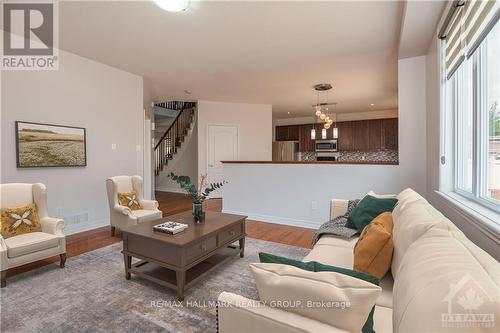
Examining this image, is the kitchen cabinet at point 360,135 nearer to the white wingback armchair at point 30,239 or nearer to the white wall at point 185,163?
the white wall at point 185,163

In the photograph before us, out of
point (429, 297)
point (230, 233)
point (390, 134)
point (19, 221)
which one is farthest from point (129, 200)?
point (390, 134)

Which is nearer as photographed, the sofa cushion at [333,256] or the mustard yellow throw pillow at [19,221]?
the sofa cushion at [333,256]

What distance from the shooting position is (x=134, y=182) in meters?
4.04

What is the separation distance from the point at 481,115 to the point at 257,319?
1.97 m

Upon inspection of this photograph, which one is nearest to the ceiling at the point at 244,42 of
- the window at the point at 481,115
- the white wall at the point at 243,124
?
the window at the point at 481,115

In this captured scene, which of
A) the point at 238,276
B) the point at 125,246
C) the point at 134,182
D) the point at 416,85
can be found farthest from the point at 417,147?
the point at 134,182

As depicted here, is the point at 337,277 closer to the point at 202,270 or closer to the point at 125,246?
the point at 202,270

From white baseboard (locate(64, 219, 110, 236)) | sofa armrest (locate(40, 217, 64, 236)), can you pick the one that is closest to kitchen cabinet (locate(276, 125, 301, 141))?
white baseboard (locate(64, 219, 110, 236))

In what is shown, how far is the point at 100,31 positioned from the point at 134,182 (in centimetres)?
211

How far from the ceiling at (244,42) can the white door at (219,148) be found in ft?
5.46

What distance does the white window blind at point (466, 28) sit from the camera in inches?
59.1

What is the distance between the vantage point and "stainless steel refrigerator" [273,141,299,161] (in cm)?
868

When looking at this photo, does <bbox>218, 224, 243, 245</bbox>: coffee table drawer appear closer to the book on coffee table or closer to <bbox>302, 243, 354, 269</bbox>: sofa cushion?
the book on coffee table

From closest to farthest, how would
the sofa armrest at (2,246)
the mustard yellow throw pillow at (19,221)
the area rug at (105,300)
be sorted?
the area rug at (105,300), the sofa armrest at (2,246), the mustard yellow throw pillow at (19,221)
